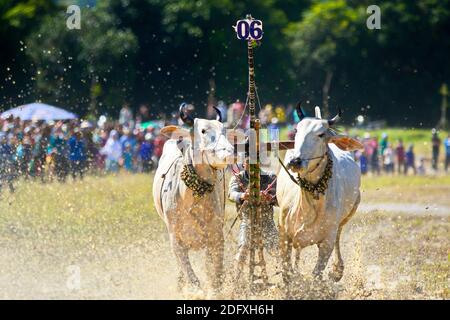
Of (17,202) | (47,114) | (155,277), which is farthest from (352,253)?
(47,114)

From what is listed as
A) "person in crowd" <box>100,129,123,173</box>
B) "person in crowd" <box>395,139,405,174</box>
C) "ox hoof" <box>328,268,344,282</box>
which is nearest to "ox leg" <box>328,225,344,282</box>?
"ox hoof" <box>328,268,344,282</box>

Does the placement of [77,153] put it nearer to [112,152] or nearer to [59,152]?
[59,152]

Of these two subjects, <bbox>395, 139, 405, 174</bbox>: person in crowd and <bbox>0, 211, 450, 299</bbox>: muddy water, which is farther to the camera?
<bbox>395, 139, 405, 174</bbox>: person in crowd

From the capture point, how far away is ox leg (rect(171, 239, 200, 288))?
12.2 meters

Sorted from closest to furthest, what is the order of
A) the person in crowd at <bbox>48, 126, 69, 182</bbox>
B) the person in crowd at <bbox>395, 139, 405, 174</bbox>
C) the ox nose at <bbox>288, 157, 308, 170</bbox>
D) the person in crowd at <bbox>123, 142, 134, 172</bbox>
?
1. the ox nose at <bbox>288, 157, 308, 170</bbox>
2. the person in crowd at <bbox>48, 126, 69, 182</bbox>
3. the person in crowd at <bbox>123, 142, 134, 172</bbox>
4. the person in crowd at <bbox>395, 139, 405, 174</bbox>

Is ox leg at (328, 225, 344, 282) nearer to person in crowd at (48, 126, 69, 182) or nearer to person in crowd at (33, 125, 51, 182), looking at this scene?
person in crowd at (33, 125, 51, 182)

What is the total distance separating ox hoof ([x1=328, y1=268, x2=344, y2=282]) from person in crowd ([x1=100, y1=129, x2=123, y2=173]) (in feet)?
45.8

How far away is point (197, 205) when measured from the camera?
12484mm

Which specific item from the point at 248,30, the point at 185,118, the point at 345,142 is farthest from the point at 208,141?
the point at 345,142

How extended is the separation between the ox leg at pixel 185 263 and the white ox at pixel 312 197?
1053 millimetres

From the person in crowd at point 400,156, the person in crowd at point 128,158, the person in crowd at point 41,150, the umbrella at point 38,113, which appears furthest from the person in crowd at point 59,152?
the person in crowd at point 400,156

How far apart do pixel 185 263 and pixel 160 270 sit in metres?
1.26

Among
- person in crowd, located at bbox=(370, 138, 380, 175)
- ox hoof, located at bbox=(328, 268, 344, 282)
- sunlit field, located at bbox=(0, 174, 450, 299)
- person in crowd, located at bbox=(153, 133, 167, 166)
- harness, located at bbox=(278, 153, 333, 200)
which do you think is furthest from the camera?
person in crowd, located at bbox=(370, 138, 380, 175)

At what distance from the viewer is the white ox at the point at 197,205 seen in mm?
12258
